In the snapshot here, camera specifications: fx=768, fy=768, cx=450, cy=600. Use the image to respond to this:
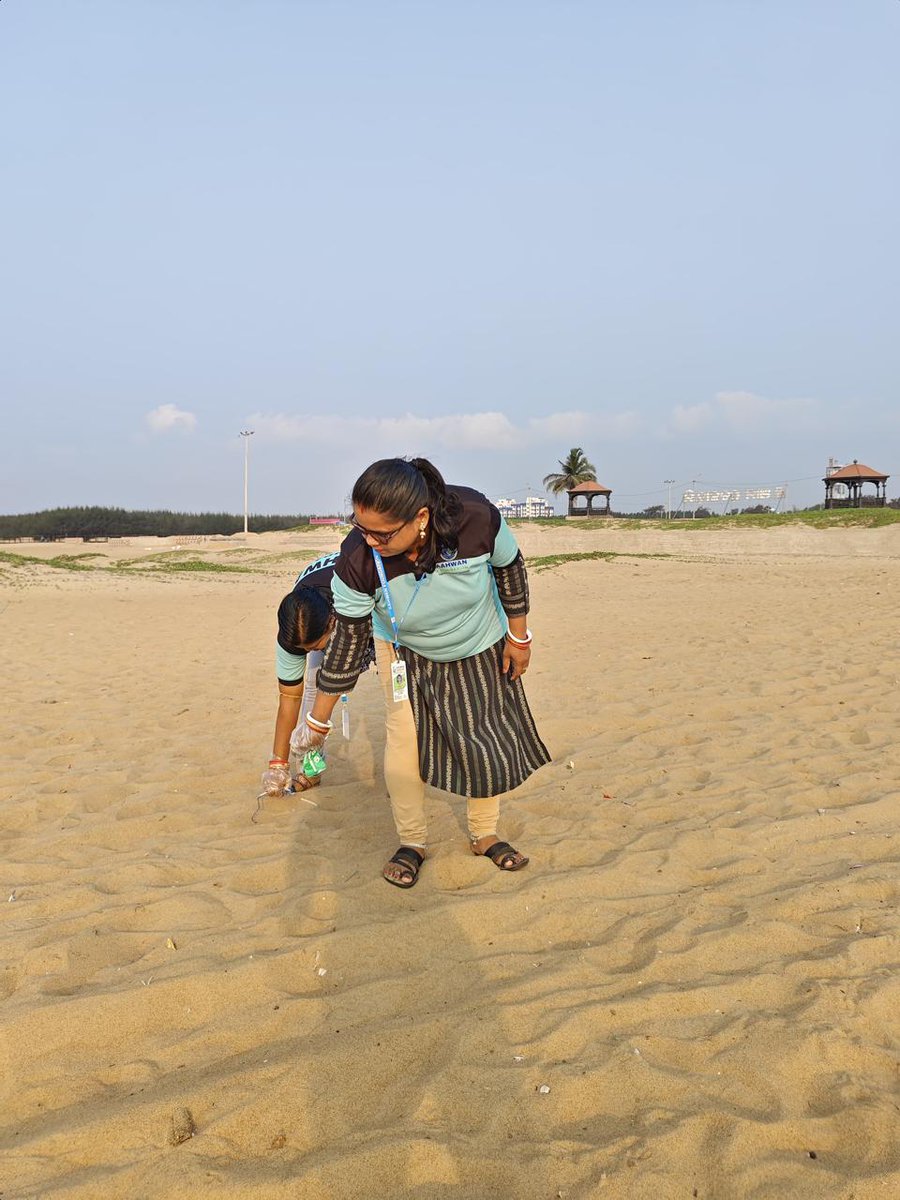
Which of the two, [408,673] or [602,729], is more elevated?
[408,673]

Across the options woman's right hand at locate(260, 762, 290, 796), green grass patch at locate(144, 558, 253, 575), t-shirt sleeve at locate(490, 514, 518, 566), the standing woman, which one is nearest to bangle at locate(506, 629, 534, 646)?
the standing woman

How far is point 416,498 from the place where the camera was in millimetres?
2445

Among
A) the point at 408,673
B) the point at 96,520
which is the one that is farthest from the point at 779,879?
the point at 96,520

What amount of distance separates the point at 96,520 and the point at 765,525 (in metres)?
37.2

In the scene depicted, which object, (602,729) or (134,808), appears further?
(602,729)

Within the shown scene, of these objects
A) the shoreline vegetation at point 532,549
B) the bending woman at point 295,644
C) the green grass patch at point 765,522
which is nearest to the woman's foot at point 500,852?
the bending woman at point 295,644

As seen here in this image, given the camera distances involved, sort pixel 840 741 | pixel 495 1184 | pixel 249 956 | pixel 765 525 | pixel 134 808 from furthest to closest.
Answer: pixel 765 525
pixel 840 741
pixel 134 808
pixel 249 956
pixel 495 1184

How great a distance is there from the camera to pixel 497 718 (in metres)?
2.97

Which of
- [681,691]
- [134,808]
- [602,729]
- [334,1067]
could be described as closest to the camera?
[334,1067]

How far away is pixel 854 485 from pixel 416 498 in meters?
37.1

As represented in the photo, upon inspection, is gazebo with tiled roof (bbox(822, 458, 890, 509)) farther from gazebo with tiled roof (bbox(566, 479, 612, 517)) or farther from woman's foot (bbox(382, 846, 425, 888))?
woman's foot (bbox(382, 846, 425, 888))

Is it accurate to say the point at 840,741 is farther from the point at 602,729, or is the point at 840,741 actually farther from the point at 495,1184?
the point at 495,1184

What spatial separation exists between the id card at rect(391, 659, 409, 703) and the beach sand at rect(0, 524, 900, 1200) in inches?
29.1

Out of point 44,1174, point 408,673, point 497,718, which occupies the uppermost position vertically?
point 408,673
